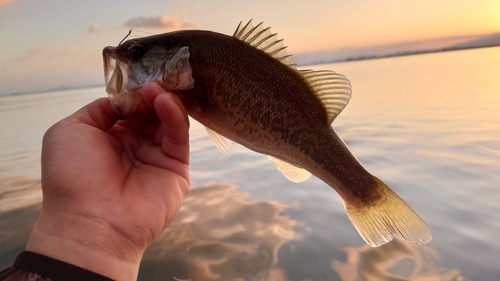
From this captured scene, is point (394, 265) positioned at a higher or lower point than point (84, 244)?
lower

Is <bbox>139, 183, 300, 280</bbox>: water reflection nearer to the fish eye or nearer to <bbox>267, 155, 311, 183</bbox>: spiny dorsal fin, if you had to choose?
<bbox>267, 155, 311, 183</bbox>: spiny dorsal fin

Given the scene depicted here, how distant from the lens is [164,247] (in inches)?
142

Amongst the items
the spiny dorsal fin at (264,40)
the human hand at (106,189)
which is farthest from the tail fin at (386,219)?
the human hand at (106,189)

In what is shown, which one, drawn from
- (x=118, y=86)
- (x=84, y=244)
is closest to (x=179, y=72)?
(x=118, y=86)

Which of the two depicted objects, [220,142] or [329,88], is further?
[220,142]

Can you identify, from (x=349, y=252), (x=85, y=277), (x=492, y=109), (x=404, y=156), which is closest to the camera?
(x=85, y=277)

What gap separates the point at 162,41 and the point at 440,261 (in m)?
3.45

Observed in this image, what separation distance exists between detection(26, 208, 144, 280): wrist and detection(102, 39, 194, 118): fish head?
2.54 ft

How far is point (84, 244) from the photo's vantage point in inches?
67.5

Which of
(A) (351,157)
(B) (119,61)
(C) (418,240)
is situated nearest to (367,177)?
(A) (351,157)

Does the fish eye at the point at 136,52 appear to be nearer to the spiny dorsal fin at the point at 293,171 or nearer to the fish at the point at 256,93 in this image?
the fish at the point at 256,93

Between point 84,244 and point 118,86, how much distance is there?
106 cm

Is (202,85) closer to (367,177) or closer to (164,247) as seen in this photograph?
(367,177)

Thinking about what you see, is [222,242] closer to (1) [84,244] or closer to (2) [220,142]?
(2) [220,142]
